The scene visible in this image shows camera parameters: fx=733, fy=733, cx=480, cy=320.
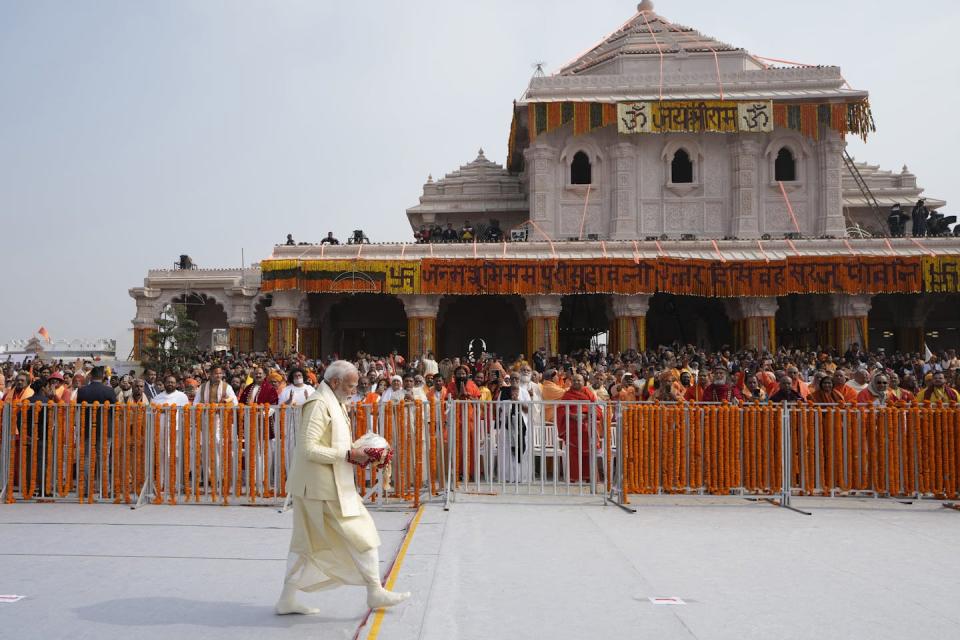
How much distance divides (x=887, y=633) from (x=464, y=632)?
7.25ft

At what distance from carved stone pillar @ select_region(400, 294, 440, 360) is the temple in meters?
0.04

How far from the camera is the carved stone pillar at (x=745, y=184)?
89.7 ft

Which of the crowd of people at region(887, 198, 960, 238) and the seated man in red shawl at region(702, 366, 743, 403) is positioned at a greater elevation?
the crowd of people at region(887, 198, 960, 238)

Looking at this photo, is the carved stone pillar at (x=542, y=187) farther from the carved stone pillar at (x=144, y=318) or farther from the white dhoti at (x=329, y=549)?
the white dhoti at (x=329, y=549)

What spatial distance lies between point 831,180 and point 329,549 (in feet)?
91.6

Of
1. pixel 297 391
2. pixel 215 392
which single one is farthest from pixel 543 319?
pixel 215 392

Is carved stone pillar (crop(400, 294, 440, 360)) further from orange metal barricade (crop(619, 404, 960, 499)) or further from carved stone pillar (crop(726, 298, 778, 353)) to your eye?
orange metal barricade (crop(619, 404, 960, 499))

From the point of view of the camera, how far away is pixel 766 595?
4.45 meters

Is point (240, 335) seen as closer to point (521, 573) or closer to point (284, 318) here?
point (284, 318)

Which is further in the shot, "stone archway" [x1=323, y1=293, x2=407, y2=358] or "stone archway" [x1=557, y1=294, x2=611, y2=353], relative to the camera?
"stone archway" [x1=323, y1=293, x2=407, y2=358]

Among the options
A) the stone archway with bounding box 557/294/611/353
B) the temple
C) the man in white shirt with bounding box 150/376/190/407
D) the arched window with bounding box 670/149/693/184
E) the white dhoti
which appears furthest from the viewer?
the arched window with bounding box 670/149/693/184

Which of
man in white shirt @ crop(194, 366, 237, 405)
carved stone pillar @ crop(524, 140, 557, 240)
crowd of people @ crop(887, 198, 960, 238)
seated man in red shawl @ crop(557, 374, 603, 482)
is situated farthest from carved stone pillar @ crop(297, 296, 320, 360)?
crowd of people @ crop(887, 198, 960, 238)

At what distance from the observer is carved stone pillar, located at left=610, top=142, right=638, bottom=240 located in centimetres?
2767

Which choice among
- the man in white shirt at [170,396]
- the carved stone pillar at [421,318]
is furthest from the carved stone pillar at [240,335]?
the man in white shirt at [170,396]
